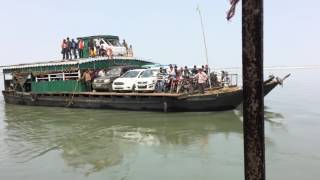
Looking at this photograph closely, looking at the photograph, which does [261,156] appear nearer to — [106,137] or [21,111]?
[106,137]

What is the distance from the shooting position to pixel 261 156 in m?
4.62

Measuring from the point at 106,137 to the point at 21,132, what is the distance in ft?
14.1

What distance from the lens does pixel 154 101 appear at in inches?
891

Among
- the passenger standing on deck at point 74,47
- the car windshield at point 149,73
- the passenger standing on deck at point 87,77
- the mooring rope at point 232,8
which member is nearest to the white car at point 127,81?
the car windshield at point 149,73

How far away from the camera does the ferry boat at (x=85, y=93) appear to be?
21906mm

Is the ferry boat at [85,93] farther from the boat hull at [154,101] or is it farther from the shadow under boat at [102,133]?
the shadow under boat at [102,133]

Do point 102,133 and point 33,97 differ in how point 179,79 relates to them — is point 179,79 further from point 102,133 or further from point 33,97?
point 33,97

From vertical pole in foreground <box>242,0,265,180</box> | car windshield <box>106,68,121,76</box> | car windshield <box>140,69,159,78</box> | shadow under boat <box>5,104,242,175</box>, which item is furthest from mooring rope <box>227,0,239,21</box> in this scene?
car windshield <box>106,68,121,76</box>

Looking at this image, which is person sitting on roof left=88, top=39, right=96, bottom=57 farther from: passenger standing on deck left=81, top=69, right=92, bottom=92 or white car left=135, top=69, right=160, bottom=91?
white car left=135, top=69, right=160, bottom=91

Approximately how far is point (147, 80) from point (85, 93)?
4346 millimetres

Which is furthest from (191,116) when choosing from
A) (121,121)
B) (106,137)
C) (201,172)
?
(201,172)

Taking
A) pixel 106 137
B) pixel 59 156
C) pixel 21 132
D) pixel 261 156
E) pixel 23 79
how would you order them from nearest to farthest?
pixel 261 156 → pixel 59 156 → pixel 106 137 → pixel 21 132 → pixel 23 79

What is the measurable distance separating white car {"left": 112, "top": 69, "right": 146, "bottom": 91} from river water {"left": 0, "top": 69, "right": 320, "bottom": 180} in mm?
1284

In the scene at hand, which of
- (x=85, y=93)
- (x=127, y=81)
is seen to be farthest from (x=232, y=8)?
(x=85, y=93)
